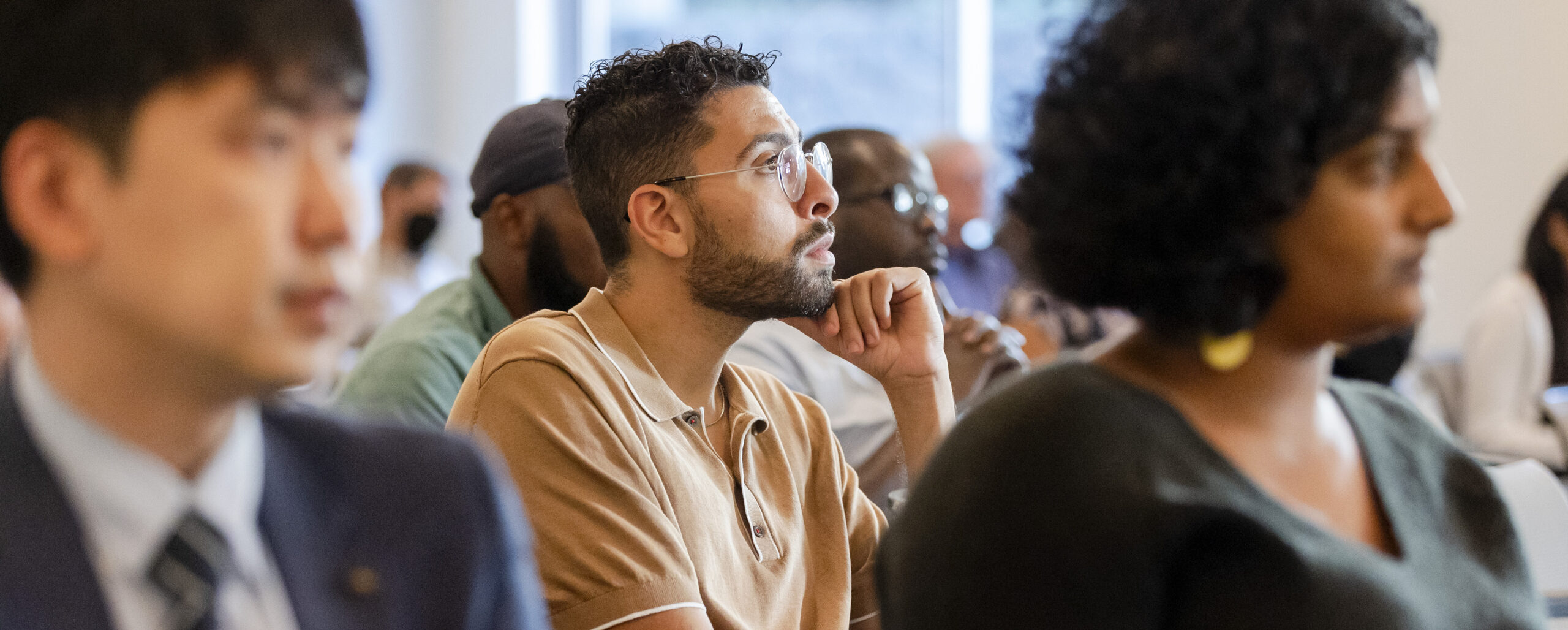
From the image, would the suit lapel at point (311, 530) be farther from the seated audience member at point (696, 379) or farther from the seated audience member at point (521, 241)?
the seated audience member at point (521, 241)

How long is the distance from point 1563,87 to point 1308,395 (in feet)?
16.3

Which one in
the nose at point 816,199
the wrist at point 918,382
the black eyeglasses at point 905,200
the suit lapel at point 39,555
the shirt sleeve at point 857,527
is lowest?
the shirt sleeve at point 857,527

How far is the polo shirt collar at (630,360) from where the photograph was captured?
1502 millimetres

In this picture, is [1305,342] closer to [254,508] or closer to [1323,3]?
[1323,3]

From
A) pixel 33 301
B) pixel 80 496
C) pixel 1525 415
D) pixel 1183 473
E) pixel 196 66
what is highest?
pixel 196 66

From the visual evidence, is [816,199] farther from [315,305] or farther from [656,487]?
[315,305]

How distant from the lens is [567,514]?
1311 millimetres

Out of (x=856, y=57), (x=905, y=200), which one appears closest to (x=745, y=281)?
(x=905, y=200)

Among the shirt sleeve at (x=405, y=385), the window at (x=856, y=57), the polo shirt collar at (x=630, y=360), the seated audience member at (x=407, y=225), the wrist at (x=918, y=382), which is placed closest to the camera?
the polo shirt collar at (x=630, y=360)

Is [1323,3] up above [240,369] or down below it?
above

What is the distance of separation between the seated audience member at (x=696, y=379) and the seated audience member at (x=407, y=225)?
10.4 ft

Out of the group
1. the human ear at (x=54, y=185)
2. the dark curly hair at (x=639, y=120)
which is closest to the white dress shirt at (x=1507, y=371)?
the dark curly hair at (x=639, y=120)

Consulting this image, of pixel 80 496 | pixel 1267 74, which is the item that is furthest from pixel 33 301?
pixel 1267 74

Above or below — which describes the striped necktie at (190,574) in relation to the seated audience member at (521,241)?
above
